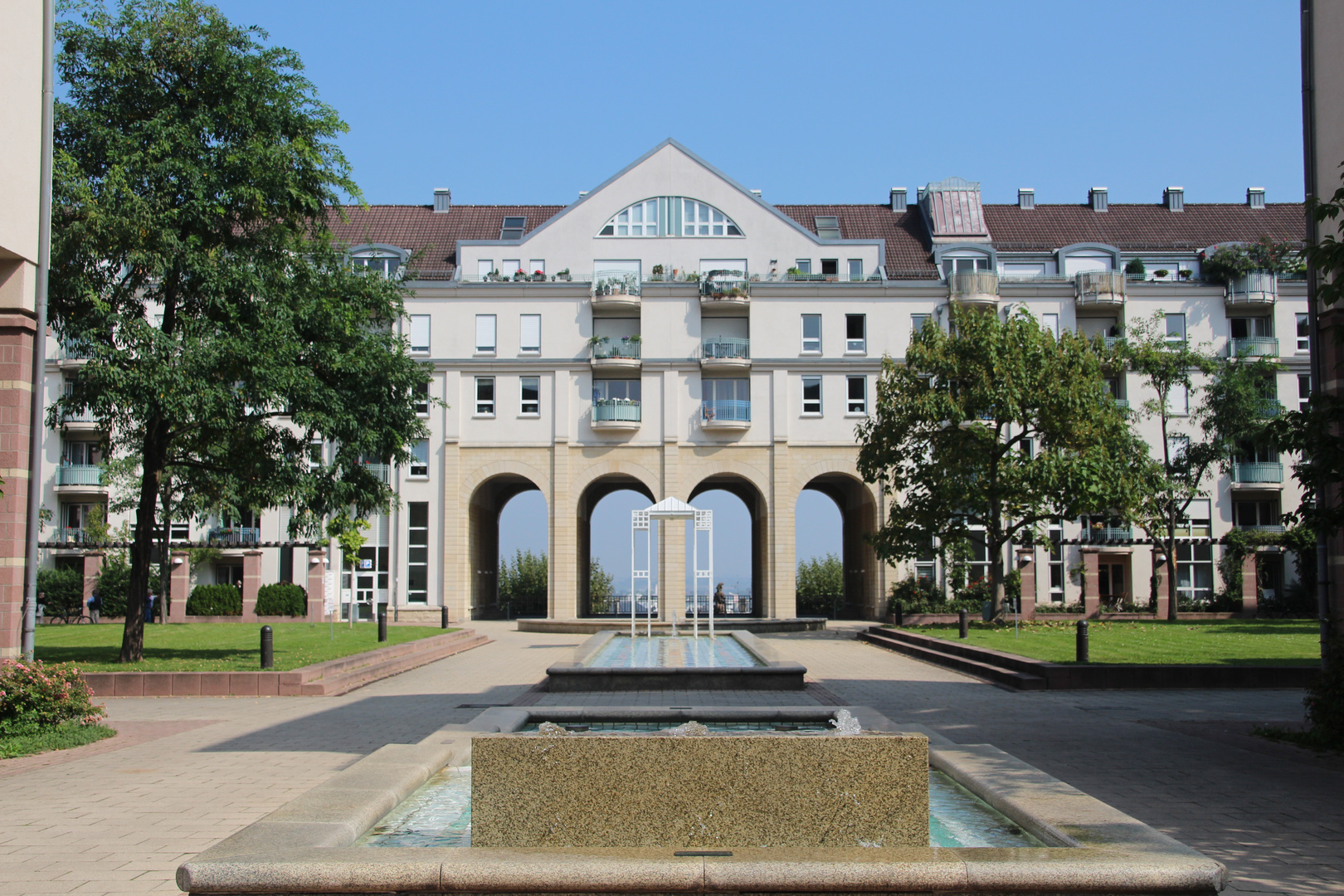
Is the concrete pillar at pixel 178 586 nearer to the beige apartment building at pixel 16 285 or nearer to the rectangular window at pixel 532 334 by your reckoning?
the rectangular window at pixel 532 334

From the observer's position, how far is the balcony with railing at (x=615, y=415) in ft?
155

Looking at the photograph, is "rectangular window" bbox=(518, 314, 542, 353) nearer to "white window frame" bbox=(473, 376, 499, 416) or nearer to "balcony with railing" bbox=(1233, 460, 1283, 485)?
"white window frame" bbox=(473, 376, 499, 416)

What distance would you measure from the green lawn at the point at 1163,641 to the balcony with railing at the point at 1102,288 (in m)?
16.6

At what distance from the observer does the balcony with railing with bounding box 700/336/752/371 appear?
47281 millimetres

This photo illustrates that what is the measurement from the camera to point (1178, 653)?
22.9 metres

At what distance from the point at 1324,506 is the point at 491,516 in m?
46.3

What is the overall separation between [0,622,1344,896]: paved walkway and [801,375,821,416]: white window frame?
2802 centimetres

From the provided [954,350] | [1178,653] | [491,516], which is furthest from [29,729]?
[491,516]

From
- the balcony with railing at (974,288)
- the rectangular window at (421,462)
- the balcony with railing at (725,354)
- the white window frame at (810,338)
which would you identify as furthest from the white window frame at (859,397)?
the rectangular window at (421,462)

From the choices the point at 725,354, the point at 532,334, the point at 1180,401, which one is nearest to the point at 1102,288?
the point at 1180,401

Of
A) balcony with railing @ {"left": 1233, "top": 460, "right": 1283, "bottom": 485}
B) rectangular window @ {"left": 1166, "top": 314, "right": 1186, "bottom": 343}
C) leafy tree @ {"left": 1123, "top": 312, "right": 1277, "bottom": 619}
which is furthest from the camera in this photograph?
rectangular window @ {"left": 1166, "top": 314, "right": 1186, "bottom": 343}

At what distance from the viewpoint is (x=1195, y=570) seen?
49469mm

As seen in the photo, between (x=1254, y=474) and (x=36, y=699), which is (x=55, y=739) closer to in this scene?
(x=36, y=699)

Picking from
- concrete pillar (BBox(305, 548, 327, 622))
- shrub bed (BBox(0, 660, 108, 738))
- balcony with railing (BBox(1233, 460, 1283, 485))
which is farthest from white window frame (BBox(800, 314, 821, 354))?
shrub bed (BBox(0, 660, 108, 738))
